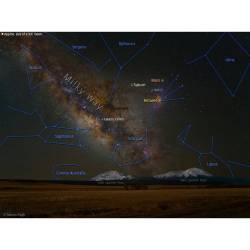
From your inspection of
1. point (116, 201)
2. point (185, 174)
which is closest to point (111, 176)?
point (116, 201)

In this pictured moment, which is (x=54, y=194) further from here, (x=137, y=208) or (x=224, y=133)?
(x=224, y=133)

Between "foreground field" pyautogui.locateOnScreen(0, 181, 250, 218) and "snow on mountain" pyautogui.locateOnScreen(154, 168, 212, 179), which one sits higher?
"snow on mountain" pyautogui.locateOnScreen(154, 168, 212, 179)

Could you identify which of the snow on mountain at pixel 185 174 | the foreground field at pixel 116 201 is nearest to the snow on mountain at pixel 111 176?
the foreground field at pixel 116 201

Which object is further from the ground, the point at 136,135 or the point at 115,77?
the point at 115,77

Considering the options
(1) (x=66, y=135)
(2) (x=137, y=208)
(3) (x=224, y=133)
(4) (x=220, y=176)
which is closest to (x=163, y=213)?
(2) (x=137, y=208)

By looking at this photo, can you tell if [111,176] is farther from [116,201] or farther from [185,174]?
[185,174]

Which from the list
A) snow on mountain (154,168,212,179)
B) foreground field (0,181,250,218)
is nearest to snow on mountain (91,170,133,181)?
foreground field (0,181,250,218)

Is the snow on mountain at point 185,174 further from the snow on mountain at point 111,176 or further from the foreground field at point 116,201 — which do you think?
the snow on mountain at point 111,176

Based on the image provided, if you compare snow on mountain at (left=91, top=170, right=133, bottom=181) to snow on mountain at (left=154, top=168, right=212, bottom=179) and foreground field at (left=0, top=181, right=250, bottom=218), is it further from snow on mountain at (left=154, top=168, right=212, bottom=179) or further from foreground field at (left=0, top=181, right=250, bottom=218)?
snow on mountain at (left=154, top=168, right=212, bottom=179)
